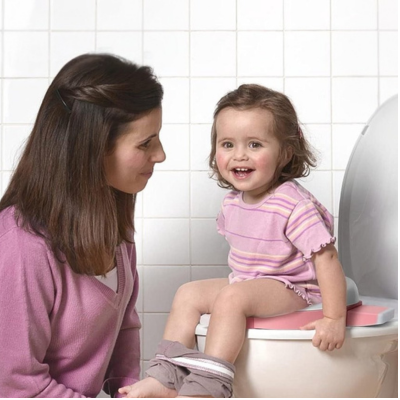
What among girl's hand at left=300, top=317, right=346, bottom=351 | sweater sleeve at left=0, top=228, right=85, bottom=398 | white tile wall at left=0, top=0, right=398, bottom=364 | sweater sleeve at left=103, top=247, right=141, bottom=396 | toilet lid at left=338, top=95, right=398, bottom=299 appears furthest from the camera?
white tile wall at left=0, top=0, right=398, bottom=364

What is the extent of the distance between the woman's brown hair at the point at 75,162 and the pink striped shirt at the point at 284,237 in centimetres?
32

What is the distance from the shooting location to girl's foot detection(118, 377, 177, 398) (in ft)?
3.95

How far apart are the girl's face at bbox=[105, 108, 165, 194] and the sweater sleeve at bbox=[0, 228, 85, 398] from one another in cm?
21

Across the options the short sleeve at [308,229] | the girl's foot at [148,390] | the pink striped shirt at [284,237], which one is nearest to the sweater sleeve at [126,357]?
the girl's foot at [148,390]

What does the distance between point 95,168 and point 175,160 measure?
2.20ft

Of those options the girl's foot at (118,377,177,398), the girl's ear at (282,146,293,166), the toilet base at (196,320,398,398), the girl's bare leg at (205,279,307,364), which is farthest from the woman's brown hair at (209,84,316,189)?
the girl's foot at (118,377,177,398)

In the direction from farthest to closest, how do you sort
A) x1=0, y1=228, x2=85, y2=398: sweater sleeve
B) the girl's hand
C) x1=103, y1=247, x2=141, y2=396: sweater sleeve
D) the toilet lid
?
the toilet lid, x1=103, y1=247, x2=141, y2=396: sweater sleeve, the girl's hand, x1=0, y1=228, x2=85, y2=398: sweater sleeve

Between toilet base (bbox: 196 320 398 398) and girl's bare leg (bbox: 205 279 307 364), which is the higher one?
girl's bare leg (bbox: 205 279 307 364)

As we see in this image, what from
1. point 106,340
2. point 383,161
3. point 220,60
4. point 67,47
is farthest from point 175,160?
point 106,340

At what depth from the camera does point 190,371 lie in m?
1.24

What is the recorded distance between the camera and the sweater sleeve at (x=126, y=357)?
1.35m

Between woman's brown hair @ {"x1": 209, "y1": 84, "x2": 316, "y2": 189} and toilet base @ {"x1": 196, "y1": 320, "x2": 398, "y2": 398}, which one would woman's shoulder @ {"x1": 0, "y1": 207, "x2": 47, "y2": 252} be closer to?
toilet base @ {"x1": 196, "y1": 320, "x2": 398, "y2": 398}

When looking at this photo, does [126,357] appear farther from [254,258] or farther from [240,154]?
[240,154]

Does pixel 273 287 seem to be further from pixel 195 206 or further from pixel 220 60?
pixel 220 60
